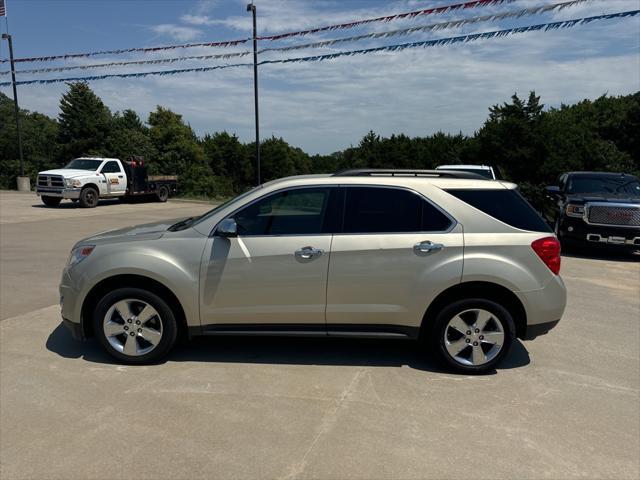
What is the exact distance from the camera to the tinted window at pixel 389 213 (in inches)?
167

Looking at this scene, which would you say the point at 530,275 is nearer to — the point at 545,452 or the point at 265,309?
the point at 545,452

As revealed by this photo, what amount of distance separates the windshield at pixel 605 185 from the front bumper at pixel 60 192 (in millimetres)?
16732

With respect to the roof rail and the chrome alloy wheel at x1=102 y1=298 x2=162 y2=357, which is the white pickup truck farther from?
the roof rail

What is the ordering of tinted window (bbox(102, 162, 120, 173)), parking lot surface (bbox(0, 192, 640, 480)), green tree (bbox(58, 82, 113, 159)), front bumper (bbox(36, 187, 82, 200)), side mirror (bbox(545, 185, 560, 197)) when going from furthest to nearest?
green tree (bbox(58, 82, 113, 159)) → tinted window (bbox(102, 162, 120, 173)) → front bumper (bbox(36, 187, 82, 200)) → side mirror (bbox(545, 185, 560, 197)) → parking lot surface (bbox(0, 192, 640, 480))

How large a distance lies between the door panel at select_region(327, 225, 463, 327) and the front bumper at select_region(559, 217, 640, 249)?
7.23m

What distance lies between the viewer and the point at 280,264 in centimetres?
420

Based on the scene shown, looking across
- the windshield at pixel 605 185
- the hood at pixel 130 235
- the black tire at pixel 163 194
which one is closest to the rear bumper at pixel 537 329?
the hood at pixel 130 235

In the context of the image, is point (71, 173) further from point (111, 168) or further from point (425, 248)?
point (425, 248)

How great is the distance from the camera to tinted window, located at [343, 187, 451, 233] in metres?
4.25

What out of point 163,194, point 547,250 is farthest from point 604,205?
point 163,194

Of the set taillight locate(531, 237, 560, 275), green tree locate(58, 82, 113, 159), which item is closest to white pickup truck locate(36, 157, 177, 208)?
taillight locate(531, 237, 560, 275)

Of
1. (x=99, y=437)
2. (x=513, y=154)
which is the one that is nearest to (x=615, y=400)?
(x=99, y=437)

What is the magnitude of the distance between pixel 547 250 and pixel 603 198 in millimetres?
7207

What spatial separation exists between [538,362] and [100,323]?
3938mm
